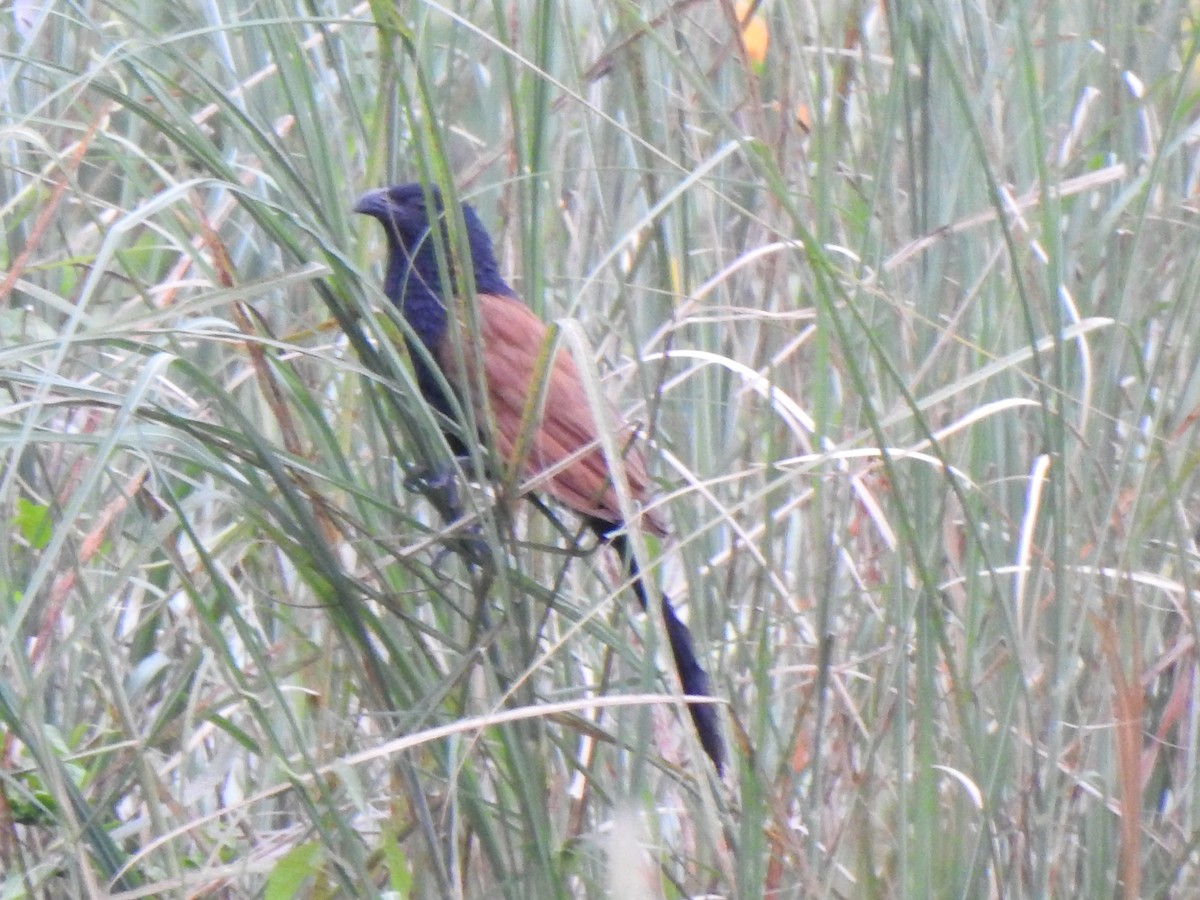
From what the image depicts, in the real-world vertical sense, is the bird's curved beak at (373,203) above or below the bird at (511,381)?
above

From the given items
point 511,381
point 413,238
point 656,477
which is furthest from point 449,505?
point 413,238

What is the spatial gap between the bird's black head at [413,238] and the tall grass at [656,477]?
42 mm

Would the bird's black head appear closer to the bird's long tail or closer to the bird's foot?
the bird's foot

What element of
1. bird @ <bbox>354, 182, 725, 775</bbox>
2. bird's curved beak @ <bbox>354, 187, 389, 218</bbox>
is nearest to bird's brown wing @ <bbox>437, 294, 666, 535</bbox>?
bird @ <bbox>354, 182, 725, 775</bbox>

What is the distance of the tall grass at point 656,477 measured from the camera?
2.68ft

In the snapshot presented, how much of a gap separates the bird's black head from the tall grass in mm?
42

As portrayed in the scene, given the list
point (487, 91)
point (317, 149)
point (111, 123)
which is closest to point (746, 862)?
point (317, 149)

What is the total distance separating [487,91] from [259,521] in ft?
2.15

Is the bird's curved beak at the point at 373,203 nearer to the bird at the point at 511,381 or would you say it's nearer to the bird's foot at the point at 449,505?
the bird at the point at 511,381

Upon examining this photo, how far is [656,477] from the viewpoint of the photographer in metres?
1.00

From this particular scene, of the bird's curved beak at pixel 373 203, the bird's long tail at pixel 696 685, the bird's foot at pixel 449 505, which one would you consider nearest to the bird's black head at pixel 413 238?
the bird's curved beak at pixel 373 203

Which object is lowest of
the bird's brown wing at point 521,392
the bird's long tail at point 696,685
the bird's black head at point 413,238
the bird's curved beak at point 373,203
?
the bird's long tail at point 696,685

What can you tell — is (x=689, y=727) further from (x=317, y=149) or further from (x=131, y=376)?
(x=131, y=376)

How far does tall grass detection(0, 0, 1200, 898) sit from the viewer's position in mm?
817
